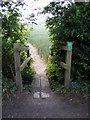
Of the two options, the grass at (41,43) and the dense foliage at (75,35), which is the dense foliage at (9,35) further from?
the grass at (41,43)

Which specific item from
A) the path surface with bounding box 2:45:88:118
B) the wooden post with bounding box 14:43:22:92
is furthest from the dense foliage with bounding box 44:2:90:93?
the wooden post with bounding box 14:43:22:92

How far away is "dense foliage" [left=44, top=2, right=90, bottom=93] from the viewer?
2668 mm

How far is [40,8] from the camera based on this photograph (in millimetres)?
3254

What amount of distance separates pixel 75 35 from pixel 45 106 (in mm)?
1872

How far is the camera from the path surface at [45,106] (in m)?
1.98

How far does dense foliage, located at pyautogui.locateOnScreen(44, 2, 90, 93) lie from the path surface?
1.31ft

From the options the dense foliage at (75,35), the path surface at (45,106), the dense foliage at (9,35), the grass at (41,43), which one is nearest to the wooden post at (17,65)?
the dense foliage at (9,35)

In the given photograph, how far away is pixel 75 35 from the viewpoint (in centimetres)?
280

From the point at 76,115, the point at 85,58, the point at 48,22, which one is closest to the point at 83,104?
the point at 76,115

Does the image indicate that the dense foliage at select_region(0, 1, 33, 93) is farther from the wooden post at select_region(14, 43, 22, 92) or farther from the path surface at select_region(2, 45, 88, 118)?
the path surface at select_region(2, 45, 88, 118)

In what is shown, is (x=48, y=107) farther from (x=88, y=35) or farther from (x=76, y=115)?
(x=88, y=35)

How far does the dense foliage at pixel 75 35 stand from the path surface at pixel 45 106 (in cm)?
40

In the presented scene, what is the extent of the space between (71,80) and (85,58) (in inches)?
27.6

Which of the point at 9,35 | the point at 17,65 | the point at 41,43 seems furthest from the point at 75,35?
the point at 41,43
